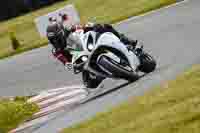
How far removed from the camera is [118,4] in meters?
31.2

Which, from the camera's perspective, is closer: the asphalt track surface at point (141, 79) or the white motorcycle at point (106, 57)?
the asphalt track surface at point (141, 79)

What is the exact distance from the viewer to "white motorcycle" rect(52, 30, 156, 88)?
508 inches

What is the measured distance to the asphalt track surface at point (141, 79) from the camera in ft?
37.1

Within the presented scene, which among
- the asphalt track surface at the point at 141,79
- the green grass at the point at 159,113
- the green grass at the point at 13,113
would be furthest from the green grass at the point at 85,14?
the green grass at the point at 159,113

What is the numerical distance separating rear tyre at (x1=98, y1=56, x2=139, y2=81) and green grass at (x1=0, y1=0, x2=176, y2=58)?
1299 centimetres

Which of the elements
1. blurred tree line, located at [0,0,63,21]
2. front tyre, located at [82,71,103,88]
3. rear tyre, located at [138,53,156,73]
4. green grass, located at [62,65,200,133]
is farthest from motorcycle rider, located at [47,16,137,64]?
blurred tree line, located at [0,0,63,21]

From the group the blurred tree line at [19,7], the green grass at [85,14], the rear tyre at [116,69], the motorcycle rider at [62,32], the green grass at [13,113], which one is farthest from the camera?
the blurred tree line at [19,7]

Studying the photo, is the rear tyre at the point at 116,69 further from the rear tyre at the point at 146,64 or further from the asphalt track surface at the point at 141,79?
the rear tyre at the point at 146,64

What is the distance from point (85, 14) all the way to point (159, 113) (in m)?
24.4

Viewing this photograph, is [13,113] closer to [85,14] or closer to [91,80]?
[91,80]

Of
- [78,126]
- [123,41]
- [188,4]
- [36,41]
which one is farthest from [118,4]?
[78,126]

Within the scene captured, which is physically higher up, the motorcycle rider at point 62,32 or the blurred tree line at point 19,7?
the motorcycle rider at point 62,32

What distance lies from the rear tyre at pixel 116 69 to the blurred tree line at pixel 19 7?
23046 millimetres

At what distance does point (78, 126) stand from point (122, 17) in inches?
691
